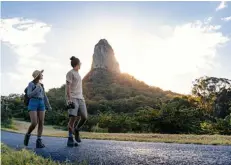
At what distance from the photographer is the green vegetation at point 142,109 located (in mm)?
21109

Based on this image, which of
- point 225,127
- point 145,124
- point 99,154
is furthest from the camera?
point 145,124

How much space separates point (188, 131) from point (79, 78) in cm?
1354

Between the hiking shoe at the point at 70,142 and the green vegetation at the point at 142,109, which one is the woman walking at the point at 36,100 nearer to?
the hiking shoe at the point at 70,142

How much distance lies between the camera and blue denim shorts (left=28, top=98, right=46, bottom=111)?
8.36 metres

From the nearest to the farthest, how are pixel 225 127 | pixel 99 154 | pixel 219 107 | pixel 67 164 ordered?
1. pixel 67 164
2. pixel 99 154
3. pixel 225 127
4. pixel 219 107

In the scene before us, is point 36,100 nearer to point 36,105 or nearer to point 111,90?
point 36,105

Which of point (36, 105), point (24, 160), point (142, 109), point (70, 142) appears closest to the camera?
point (24, 160)

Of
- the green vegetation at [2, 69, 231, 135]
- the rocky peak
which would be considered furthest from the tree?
the rocky peak

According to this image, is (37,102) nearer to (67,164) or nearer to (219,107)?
(67,164)

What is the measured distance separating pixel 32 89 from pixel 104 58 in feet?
211

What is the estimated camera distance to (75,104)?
810 centimetres

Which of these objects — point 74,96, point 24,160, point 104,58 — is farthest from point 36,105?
point 104,58

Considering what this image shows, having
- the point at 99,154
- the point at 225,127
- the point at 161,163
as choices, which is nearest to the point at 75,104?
the point at 99,154

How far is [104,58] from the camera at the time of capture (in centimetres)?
7269
